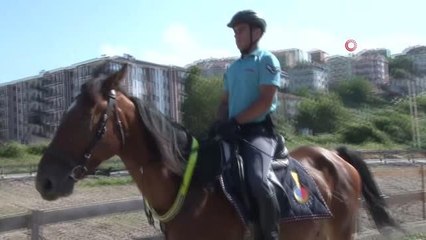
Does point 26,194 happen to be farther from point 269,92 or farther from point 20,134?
point 20,134

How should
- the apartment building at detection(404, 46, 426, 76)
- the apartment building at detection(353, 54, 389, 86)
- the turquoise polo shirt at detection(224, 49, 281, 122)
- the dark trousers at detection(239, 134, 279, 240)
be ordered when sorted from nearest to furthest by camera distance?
the dark trousers at detection(239, 134, 279, 240), the turquoise polo shirt at detection(224, 49, 281, 122), the apartment building at detection(353, 54, 389, 86), the apartment building at detection(404, 46, 426, 76)

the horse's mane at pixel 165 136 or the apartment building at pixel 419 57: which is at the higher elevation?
the apartment building at pixel 419 57

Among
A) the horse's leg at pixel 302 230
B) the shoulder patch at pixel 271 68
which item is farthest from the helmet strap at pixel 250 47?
the horse's leg at pixel 302 230

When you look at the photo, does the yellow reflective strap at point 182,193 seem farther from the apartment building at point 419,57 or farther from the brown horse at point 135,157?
the apartment building at point 419,57

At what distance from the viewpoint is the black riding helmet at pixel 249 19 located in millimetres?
4258

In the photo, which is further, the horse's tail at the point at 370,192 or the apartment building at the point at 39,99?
the apartment building at the point at 39,99

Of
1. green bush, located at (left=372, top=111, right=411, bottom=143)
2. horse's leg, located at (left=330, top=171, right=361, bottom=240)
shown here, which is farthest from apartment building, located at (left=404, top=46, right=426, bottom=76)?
horse's leg, located at (left=330, top=171, right=361, bottom=240)

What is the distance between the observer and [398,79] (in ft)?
508

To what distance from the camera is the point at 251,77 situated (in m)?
4.25

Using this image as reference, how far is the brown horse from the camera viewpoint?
3.49 m

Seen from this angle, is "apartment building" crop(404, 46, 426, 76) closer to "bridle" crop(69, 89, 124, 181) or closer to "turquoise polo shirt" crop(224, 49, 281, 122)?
"turquoise polo shirt" crop(224, 49, 281, 122)

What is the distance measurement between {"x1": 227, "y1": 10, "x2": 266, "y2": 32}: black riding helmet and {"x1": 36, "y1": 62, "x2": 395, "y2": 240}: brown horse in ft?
3.00

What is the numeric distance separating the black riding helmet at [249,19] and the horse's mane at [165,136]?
907 millimetres

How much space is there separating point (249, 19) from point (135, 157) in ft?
4.30
